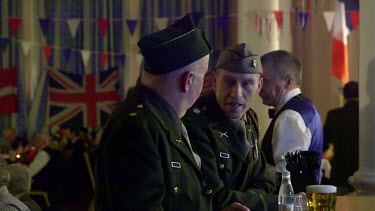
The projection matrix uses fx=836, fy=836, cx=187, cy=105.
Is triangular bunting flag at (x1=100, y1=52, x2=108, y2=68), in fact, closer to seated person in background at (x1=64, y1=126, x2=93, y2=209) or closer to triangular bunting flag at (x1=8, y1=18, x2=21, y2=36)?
triangular bunting flag at (x1=8, y1=18, x2=21, y2=36)

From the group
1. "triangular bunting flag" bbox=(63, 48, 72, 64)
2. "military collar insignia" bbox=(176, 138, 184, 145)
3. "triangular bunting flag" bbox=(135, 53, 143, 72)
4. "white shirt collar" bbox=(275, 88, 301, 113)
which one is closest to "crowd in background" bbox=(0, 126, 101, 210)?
"triangular bunting flag" bbox=(135, 53, 143, 72)

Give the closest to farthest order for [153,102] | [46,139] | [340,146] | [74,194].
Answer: [153,102], [340,146], [74,194], [46,139]

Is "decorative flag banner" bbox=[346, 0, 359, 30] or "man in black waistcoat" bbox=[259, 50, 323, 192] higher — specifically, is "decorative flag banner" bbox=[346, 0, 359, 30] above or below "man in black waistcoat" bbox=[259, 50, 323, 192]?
above

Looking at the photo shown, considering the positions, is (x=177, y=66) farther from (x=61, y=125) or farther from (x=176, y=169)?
(x=61, y=125)

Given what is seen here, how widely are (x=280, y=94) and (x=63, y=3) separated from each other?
21.8 ft

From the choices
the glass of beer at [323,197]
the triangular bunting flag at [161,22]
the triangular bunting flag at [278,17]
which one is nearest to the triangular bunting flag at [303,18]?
the triangular bunting flag at [278,17]

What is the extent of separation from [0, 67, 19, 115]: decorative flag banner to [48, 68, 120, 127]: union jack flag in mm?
433

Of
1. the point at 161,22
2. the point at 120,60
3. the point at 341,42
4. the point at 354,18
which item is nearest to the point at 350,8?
the point at 354,18

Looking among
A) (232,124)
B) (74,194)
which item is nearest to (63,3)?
(74,194)

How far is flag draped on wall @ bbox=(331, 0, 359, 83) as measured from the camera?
9016 millimetres

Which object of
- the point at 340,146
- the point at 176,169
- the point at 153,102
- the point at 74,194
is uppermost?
the point at 153,102

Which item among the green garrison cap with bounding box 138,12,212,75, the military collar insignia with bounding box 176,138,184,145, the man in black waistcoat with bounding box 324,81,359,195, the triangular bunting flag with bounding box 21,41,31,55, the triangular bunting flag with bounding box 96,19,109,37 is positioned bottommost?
the man in black waistcoat with bounding box 324,81,359,195

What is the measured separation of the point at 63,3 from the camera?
9844 mm

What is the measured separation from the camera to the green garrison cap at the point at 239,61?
285 cm
